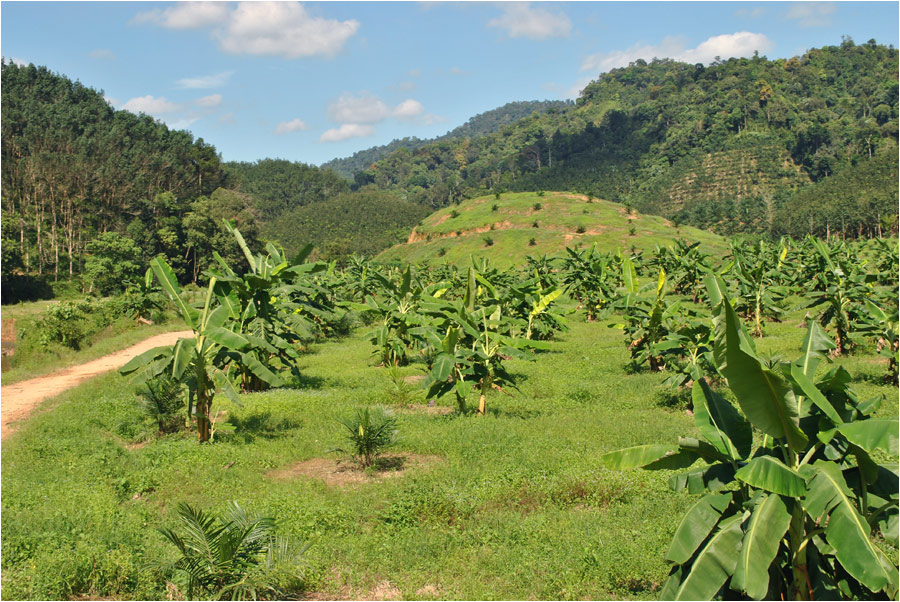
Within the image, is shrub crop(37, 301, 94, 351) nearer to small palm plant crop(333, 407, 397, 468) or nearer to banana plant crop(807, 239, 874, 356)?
small palm plant crop(333, 407, 397, 468)

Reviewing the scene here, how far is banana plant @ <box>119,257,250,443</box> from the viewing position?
28.0ft

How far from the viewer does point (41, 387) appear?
1378 centimetres

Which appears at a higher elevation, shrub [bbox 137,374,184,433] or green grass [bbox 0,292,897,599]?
shrub [bbox 137,374,184,433]

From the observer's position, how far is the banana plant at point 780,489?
3.81 meters


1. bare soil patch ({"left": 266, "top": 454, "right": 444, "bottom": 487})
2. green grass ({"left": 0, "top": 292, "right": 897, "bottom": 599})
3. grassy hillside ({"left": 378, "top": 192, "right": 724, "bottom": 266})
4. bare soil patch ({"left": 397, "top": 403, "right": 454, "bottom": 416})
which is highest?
grassy hillside ({"left": 378, "top": 192, "right": 724, "bottom": 266})

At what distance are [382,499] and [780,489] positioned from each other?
4.29 m

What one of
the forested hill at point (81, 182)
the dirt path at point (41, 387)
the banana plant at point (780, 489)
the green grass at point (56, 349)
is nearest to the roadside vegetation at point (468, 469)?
the banana plant at point (780, 489)

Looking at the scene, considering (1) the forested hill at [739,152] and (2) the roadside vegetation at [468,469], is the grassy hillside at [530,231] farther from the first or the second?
(2) the roadside vegetation at [468,469]

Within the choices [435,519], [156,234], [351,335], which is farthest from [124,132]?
[435,519]

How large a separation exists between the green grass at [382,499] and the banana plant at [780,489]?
1.25 metres

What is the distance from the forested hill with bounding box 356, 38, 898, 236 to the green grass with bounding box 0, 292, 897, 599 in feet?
192

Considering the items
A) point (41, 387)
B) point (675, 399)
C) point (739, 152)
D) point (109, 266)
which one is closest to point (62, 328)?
point (41, 387)

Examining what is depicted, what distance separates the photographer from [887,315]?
468 inches

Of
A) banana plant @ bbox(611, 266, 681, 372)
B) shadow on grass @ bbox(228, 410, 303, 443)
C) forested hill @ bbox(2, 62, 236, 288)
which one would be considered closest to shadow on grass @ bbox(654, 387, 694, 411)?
banana plant @ bbox(611, 266, 681, 372)
